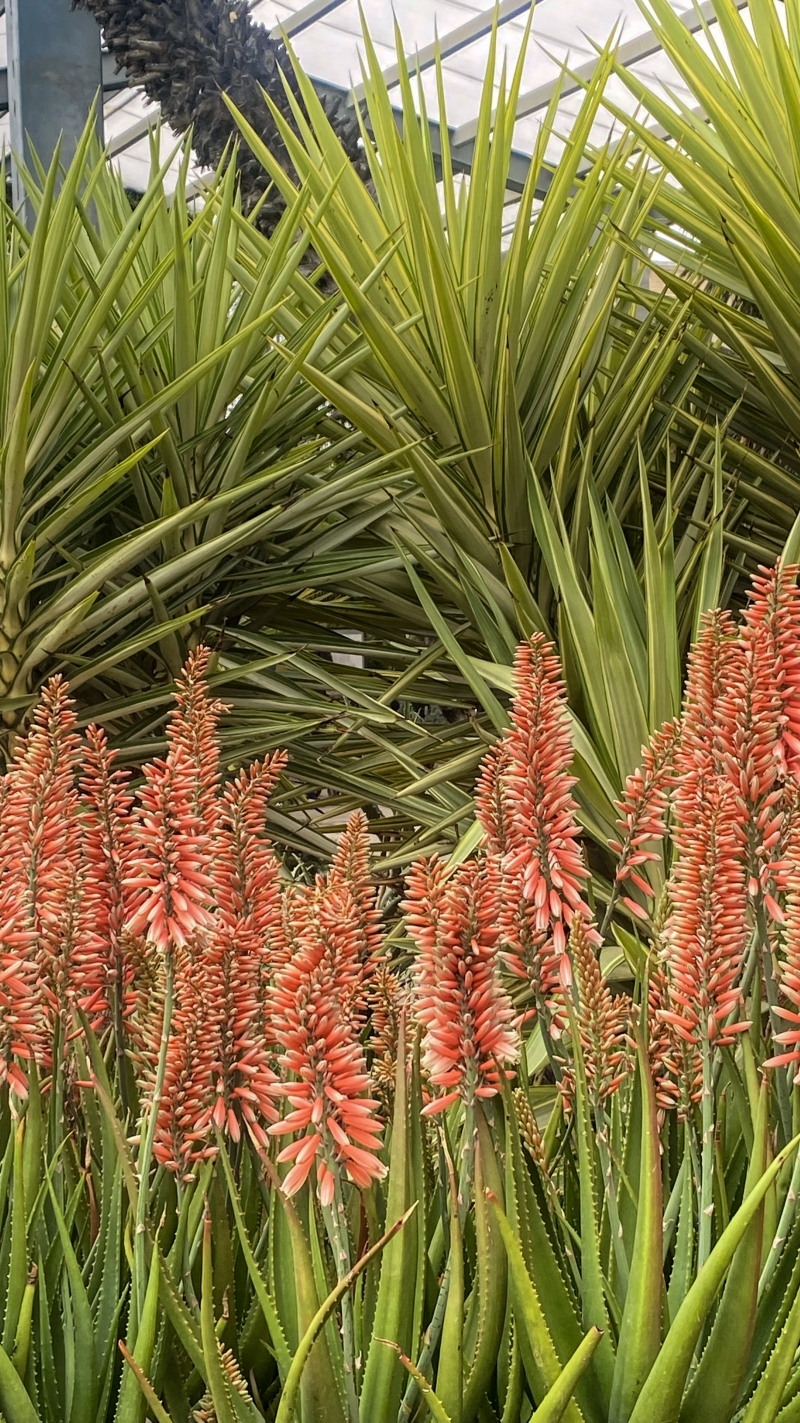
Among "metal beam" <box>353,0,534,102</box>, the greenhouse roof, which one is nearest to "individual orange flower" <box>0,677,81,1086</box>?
Answer: the greenhouse roof

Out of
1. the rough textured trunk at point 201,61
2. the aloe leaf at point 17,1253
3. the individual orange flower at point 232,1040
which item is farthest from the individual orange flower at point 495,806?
the rough textured trunk at point 201,61

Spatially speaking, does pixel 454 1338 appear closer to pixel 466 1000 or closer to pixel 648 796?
pixel 466 1000

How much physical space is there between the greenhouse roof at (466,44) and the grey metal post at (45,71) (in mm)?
2007

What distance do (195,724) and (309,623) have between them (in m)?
1.50

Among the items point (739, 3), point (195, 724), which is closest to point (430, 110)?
point (739, 3)

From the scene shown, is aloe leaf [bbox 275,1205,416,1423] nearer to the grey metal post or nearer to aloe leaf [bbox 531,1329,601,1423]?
aloe leaf [bbox 531,1329,601,1423]

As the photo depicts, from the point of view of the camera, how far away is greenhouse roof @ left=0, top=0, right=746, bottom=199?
5.41 m

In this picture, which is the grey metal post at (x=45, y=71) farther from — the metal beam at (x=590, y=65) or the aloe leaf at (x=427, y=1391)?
the aloe leaf at (x=427, y=1391)

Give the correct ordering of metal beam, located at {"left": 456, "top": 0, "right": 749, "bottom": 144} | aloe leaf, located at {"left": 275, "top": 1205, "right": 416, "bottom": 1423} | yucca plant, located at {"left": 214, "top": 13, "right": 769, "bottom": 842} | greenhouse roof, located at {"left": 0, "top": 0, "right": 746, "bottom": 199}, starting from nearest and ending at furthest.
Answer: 1. aloe leaf, located at {"left": 275, "top": 1205, "right": 416, "bottom": 1423}
2. yucca plant, located at {"left": 214, "top": 13, "right": 769, "bottom": 842}
3. metal beam, located at {"left": 456, "top": 0, "right": 749, "bottom": 144}
4. greenhouse roof, located at {"left": 0, "top": 0, "right": 746, "bottom": 199}

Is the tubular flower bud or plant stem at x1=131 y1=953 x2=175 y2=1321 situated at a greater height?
the tubular flower bud

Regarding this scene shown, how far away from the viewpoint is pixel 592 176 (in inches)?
69.0

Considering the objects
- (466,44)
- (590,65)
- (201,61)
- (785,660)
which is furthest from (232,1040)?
(590,65)

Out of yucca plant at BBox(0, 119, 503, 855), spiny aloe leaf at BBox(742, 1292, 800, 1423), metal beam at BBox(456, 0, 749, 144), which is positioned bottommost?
spiny aloe leaf at BBox(742, 1292, 800, 1423)

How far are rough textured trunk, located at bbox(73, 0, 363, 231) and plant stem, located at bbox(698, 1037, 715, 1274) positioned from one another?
223cm
